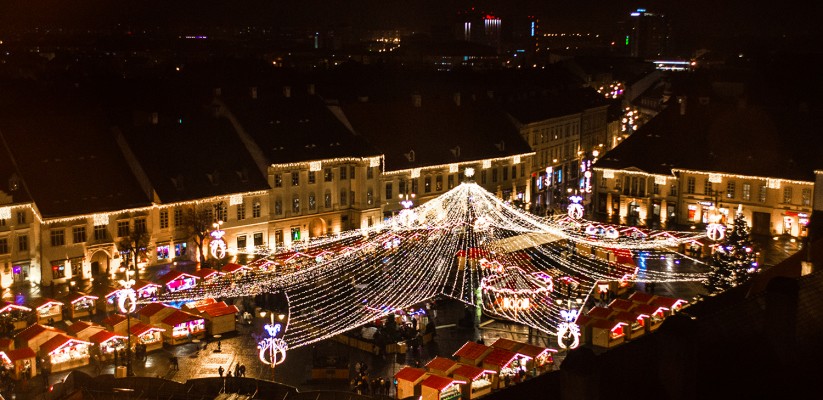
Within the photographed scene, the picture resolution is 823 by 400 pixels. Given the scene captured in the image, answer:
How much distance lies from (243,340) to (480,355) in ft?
31.7

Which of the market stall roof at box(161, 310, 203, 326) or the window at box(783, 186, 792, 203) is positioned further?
the window at box(783, 186, 792, 203)

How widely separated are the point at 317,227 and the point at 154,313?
19.3 meters

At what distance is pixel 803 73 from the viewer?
93.1m

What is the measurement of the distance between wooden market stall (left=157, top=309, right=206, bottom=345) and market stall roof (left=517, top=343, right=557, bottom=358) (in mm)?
12161

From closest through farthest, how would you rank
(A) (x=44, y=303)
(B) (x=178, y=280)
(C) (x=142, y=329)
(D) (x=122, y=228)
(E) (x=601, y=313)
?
(C) (x=142, y=329) → (E) (x=601, y=313) → (A) (x=44, y=303) → (B) (x=178, y=280) → (D) (x=122, y=228)

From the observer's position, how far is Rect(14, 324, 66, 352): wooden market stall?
Result: 108ft

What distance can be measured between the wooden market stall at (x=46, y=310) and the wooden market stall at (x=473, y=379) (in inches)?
671

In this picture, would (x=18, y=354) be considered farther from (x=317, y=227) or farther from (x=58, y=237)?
(x=317, y=227)

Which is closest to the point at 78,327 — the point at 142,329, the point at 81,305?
the point at 142,329

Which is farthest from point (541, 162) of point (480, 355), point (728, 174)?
point (480, 355)

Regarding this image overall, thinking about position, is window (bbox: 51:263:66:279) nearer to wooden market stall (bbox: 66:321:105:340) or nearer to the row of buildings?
the row of buildings

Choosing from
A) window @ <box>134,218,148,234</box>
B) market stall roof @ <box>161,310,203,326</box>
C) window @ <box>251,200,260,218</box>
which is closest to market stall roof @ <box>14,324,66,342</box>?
market stall roof @ <box>161,310,203,326</box>

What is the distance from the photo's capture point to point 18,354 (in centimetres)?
3177

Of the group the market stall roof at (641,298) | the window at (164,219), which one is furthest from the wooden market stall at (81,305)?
the market stall roof at (641,298)
